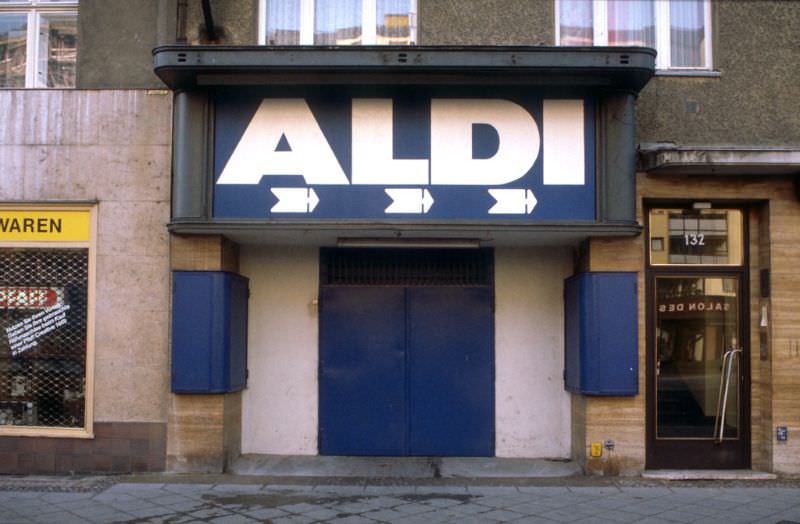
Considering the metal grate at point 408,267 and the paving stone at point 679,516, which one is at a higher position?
the metal grate at point 408,267

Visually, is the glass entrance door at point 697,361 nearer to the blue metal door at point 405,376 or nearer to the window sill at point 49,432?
the blue metal door at point 405,376

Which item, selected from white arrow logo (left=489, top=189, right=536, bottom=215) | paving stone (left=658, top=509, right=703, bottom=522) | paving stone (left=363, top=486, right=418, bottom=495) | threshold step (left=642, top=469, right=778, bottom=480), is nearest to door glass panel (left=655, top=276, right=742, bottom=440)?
threshold step (left=642, top=469, right=778, bottom=480)

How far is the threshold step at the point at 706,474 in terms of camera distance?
9312mm

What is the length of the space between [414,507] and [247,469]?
2.39m

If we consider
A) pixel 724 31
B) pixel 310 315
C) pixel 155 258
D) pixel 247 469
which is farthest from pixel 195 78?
pixel 724 31

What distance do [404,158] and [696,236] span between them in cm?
351

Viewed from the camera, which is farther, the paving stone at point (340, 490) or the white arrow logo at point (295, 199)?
the white arrow logo at point (295, 199)

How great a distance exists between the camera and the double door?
33.5ft

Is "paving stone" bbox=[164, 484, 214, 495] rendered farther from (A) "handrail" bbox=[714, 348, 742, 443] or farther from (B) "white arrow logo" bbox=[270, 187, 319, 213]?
(A) "handrail" bbox=[714, 348, 742, 443]

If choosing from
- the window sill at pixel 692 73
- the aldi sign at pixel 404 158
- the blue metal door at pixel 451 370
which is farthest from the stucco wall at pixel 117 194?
the window sill at pixel 692 73

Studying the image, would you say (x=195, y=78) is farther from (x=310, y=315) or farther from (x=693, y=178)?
(x=693, y=178)

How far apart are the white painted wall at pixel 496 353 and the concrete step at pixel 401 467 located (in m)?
0.24

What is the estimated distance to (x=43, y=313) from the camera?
962 centimetres

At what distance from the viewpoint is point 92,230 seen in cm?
961
